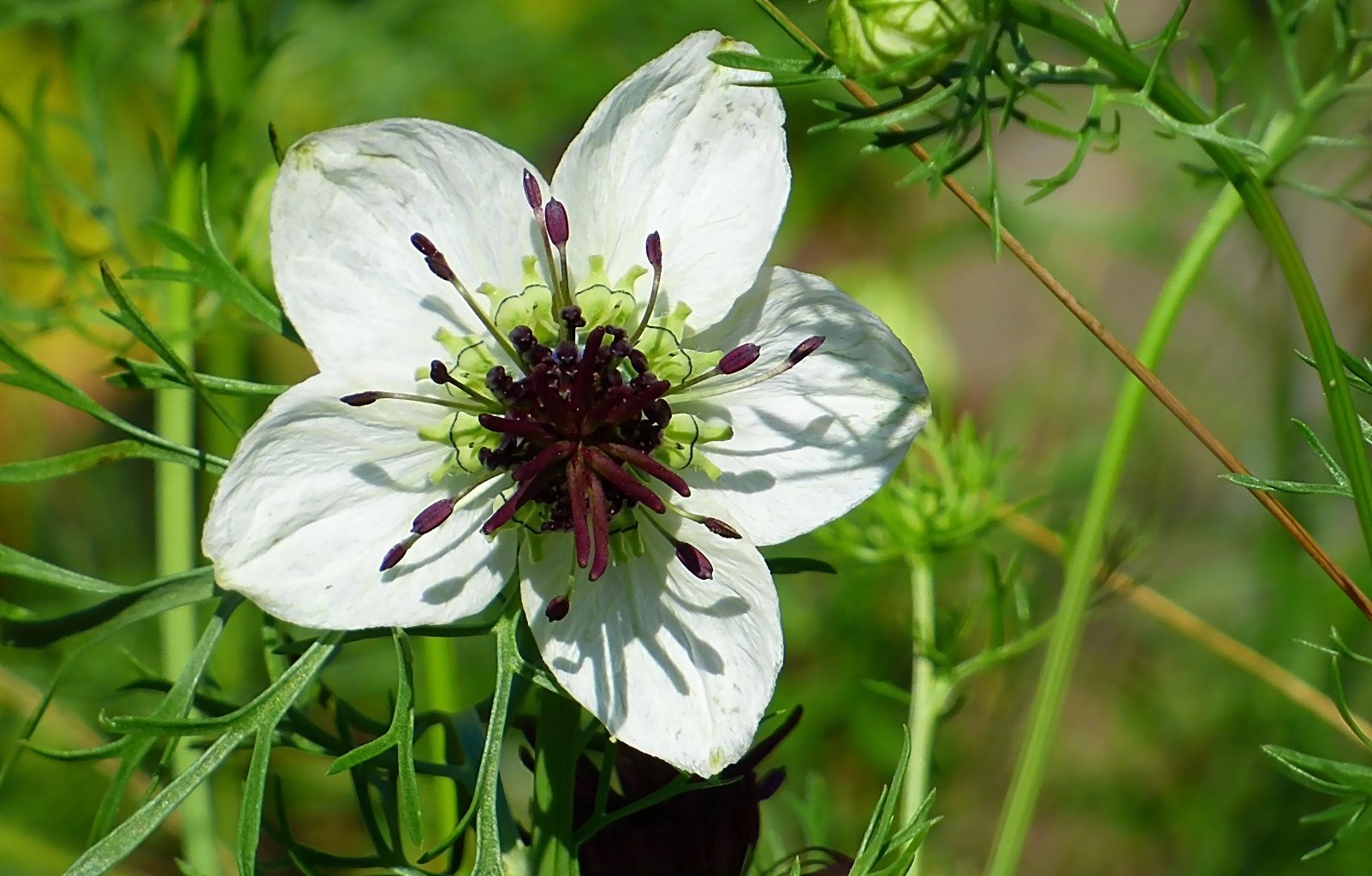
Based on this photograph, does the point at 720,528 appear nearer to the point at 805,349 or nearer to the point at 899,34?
the point at 805,349

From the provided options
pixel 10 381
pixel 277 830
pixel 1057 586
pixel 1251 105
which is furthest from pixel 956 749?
pixel 10 381

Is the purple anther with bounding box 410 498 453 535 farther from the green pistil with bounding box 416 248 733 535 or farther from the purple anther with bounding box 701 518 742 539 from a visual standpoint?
the purple anther with bounding box 701 518 742 539

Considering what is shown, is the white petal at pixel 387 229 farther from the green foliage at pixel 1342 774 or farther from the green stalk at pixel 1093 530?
the green foliage at pixel 1342 774

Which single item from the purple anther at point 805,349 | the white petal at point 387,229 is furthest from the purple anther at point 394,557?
the purple anther at point 805,349

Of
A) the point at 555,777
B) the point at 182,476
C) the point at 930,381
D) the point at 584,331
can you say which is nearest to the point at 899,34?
the point at 584,331

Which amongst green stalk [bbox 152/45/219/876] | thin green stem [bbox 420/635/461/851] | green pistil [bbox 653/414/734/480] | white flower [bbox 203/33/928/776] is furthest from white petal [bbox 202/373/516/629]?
green stalk [bbox 152/45/219/876]

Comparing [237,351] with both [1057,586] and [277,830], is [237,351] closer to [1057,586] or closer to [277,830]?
[277,830]
